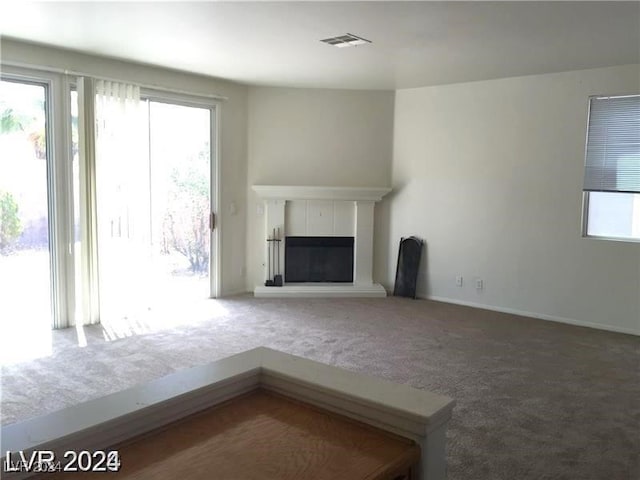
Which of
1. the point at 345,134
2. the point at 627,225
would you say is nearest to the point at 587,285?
the point at 627,225

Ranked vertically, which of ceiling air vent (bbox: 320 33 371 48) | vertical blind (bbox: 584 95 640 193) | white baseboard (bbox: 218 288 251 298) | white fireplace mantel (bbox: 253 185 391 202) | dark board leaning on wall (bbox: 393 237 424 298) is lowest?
white baseboard (bbox: 218 288 251 298)

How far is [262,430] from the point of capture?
1.50m

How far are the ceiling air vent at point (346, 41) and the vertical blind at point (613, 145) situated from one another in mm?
2559

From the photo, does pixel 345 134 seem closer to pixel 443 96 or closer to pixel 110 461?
pixel 443 96

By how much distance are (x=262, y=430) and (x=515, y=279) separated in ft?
16.5

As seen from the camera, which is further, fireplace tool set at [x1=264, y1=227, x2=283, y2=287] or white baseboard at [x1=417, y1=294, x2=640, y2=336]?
fireplace tool set at [x1=264, y1=227, x2=283, y2=287]

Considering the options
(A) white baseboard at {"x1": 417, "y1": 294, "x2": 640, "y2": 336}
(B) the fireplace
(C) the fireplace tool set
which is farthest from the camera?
(B) the fireplace

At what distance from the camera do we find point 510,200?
5.94 metres

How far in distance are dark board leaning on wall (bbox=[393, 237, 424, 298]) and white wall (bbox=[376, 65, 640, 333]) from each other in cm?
13

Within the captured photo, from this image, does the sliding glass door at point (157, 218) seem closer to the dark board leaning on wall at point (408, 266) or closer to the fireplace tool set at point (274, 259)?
the fireplace tool set at point (274, 259)

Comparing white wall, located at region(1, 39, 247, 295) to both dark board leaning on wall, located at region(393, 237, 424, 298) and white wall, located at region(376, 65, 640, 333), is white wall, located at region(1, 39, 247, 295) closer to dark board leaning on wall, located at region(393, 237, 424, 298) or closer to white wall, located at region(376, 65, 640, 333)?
white wall, located at region(376, 65, 640, 333)

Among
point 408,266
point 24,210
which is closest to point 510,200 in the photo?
point 408,266

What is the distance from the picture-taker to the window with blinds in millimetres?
5113

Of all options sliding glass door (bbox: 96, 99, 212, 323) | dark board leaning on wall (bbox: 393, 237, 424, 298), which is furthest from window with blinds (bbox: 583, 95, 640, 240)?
sliding glass door (bbox: 96, 99, 212, 323)
